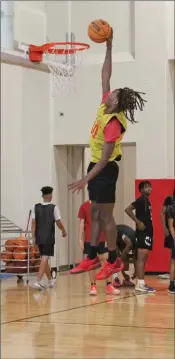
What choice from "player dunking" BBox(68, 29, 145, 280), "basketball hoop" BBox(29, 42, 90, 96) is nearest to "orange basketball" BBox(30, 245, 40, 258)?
"basketball hoop" BBox(29, 42, 90, 96)

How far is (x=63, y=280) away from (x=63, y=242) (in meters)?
1.84

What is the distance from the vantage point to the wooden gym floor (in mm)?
6375

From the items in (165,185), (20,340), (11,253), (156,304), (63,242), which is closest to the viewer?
(20,340)

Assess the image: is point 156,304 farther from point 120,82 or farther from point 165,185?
point 120,82

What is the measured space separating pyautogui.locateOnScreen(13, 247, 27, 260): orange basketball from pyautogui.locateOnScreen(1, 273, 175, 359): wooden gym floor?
31.3 inches

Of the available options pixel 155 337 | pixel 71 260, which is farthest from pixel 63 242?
pixel 155 337

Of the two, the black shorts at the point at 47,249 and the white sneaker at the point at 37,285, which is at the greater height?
the black shorts at the point at 47,249

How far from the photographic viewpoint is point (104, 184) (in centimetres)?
561

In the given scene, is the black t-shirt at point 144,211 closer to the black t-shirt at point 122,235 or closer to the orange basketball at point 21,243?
the black t-shirt at point 122,235

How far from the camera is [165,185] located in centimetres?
1361

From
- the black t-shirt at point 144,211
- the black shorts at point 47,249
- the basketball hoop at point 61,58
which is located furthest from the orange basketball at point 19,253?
the basketball hoop at point 61,58

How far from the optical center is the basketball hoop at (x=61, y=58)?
34.5 ft

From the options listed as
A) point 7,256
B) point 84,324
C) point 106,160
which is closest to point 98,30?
point 106,160

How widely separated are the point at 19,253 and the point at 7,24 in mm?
5181
